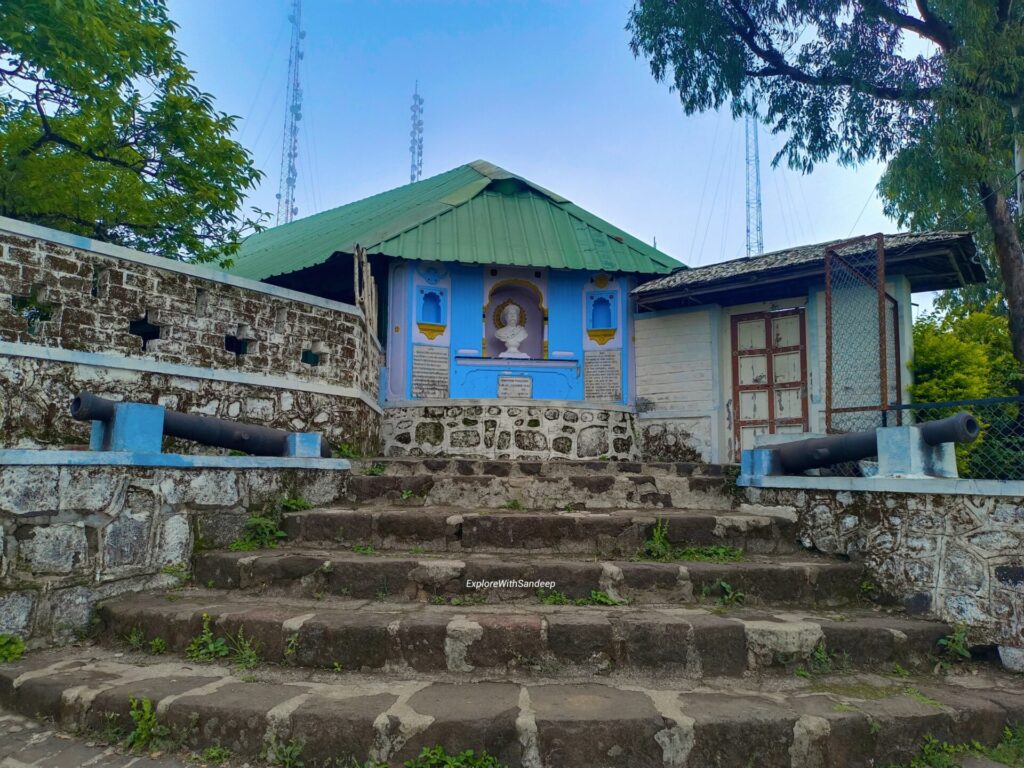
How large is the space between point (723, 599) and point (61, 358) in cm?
523

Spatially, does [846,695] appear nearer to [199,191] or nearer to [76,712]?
[76,712]

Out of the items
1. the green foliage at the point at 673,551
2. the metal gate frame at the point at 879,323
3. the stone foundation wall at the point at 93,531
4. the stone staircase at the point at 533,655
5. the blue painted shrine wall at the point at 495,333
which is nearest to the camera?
the stone staircase at the point at 533,655

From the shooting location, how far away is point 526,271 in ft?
33.1

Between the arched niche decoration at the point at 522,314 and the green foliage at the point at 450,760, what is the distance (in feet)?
25.1

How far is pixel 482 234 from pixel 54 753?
8.53 m

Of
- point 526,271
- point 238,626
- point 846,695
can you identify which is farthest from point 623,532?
point 526,271

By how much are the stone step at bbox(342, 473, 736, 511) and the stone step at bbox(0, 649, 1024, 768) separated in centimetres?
227

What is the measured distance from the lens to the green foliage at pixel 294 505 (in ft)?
16.5

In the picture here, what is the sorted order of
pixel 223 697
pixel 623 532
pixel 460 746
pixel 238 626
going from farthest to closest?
pixel 623 532, pixel 238 626, pixel 223 697, pixel 460 746

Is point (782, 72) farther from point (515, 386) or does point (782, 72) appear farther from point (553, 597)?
point (553, 597)

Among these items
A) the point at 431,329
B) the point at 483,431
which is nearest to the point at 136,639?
the point at 483,431

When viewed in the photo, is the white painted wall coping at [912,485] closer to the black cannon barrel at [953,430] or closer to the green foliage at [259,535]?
the black cannon barrel at [953,430]

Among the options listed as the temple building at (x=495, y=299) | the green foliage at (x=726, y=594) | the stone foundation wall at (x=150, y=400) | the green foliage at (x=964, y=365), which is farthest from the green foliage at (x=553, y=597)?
the temple building at (x=495, y=299)

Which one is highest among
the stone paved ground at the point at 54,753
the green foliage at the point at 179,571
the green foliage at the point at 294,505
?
the green foliage at the point at 294,505
